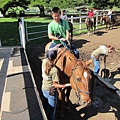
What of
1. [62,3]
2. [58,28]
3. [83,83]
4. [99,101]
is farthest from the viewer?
[62,3]

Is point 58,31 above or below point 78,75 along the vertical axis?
above

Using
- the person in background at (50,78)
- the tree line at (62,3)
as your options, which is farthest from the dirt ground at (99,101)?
the tree line at (62,3)

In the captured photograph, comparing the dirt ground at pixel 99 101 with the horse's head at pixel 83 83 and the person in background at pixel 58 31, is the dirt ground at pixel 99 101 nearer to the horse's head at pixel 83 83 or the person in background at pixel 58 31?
the horse's head at pixel 83 83

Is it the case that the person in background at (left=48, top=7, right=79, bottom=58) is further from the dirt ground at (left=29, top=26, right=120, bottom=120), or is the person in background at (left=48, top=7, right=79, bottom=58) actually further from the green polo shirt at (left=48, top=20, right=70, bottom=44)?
the dirt ground at (left=29, top=26, right=120, bottom=120)

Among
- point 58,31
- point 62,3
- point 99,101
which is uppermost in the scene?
point 62,3

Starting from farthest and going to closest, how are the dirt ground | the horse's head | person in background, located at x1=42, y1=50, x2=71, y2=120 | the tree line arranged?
the tree line → the dirt ground → person in background, located at x1=42, y1=50, x2=71, y2=120 → the horse's head

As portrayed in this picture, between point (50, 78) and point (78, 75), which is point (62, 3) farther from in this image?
point (78, 75)

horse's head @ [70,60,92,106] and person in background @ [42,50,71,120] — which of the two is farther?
person in background @ [42,50,71,120]

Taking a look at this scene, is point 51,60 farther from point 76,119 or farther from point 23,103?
point 76,119

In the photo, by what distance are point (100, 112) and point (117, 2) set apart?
66.6ft

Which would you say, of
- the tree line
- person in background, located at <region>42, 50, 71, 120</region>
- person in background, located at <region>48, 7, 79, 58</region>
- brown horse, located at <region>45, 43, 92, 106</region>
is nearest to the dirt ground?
person in background, located at <region>42, 50, 71, 120</region>

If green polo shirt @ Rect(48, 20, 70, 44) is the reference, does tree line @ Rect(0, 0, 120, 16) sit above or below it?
above

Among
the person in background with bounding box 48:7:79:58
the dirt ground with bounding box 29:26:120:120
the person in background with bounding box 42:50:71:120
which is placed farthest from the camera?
the dirt ground with bounding box 29:26:120:120

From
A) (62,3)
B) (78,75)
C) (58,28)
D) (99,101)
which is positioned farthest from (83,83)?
(62,3)
